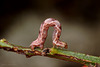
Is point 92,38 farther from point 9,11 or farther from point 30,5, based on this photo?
point 9,11

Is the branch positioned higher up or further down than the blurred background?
further down

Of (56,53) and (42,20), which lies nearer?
(56,53)

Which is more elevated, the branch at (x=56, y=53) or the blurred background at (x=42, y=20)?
the blurred background at (x=42, y=20)

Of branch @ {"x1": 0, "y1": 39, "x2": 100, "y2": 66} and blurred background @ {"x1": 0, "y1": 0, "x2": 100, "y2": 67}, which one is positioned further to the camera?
blurred background @ {"x1": 0, "y1": 0, "x2": 100, "y2": 67}

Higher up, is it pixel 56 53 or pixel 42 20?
pixel 42 20

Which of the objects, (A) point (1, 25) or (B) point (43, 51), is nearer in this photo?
(B) point (43, 51)

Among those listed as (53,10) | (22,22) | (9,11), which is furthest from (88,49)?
(9,11)

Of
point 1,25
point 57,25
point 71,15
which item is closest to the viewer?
point 57,25

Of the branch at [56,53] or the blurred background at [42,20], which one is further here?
the blurred background at [42,20]
